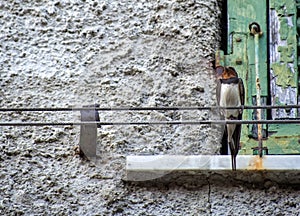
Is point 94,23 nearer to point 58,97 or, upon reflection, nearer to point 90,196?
point 58,97

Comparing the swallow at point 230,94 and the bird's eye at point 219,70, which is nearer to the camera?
the swallow at point 230,94

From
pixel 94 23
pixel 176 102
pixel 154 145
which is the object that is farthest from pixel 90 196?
pixel 94 23

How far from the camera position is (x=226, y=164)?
2367mm

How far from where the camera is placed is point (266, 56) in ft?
8.37

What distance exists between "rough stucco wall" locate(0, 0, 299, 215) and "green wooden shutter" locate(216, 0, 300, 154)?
0.26 feet

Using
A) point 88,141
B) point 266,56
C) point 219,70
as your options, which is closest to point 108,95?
point 88,141

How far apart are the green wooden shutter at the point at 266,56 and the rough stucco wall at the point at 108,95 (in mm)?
78

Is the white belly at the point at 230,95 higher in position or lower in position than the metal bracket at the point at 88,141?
higher

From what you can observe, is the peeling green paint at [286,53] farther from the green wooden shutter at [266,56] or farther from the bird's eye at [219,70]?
the bird's eye at [219,70]

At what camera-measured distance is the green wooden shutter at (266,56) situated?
2.50 metres

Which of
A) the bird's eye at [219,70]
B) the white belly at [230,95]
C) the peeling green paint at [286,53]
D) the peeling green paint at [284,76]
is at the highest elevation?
the peeling green paint at [286,53]

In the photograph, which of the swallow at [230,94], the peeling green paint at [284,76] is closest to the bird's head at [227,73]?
the swallow at [230,94]

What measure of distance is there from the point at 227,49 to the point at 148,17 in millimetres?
296

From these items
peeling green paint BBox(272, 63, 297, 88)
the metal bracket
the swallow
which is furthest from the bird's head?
the metal bracket
